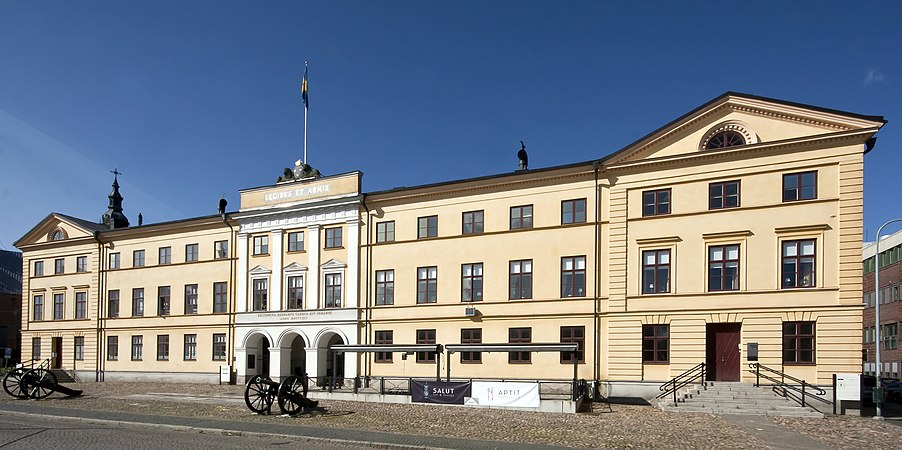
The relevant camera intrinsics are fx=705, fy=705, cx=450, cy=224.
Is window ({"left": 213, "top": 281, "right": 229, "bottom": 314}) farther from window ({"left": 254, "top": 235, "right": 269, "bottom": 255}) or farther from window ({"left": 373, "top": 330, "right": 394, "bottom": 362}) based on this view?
window ({"left": 373, "top": 330, "right": 394, "bottom": 362})

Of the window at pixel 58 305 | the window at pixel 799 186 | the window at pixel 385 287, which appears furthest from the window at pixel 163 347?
the window at pixel 799 186

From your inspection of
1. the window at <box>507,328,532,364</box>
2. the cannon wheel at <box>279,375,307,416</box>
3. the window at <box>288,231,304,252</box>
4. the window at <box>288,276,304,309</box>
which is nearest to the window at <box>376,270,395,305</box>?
the window at <box>288,276,304,309</box>

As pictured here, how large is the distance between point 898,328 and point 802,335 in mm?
39167

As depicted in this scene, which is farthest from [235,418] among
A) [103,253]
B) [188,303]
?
[103,253]

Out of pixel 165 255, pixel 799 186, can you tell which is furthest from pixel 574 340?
pixel 165 255

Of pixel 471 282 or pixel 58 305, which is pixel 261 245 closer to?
pixel 471 282

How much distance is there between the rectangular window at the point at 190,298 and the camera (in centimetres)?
4609

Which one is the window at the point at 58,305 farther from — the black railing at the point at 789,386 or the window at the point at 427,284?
the black railing at the point at 789,386

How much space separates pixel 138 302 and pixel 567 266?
31061 mm

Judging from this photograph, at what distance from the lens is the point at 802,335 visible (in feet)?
94.8

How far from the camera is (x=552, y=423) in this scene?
23.1m

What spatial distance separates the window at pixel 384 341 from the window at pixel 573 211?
458 inches

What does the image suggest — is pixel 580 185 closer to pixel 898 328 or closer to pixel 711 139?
pixel 711 139

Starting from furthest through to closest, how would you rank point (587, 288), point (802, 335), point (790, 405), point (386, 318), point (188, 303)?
1. point (188, 303)
2. point (386, 318)
3. point (587, 288)
4. point (802, 335)
5. point (790, 405)
